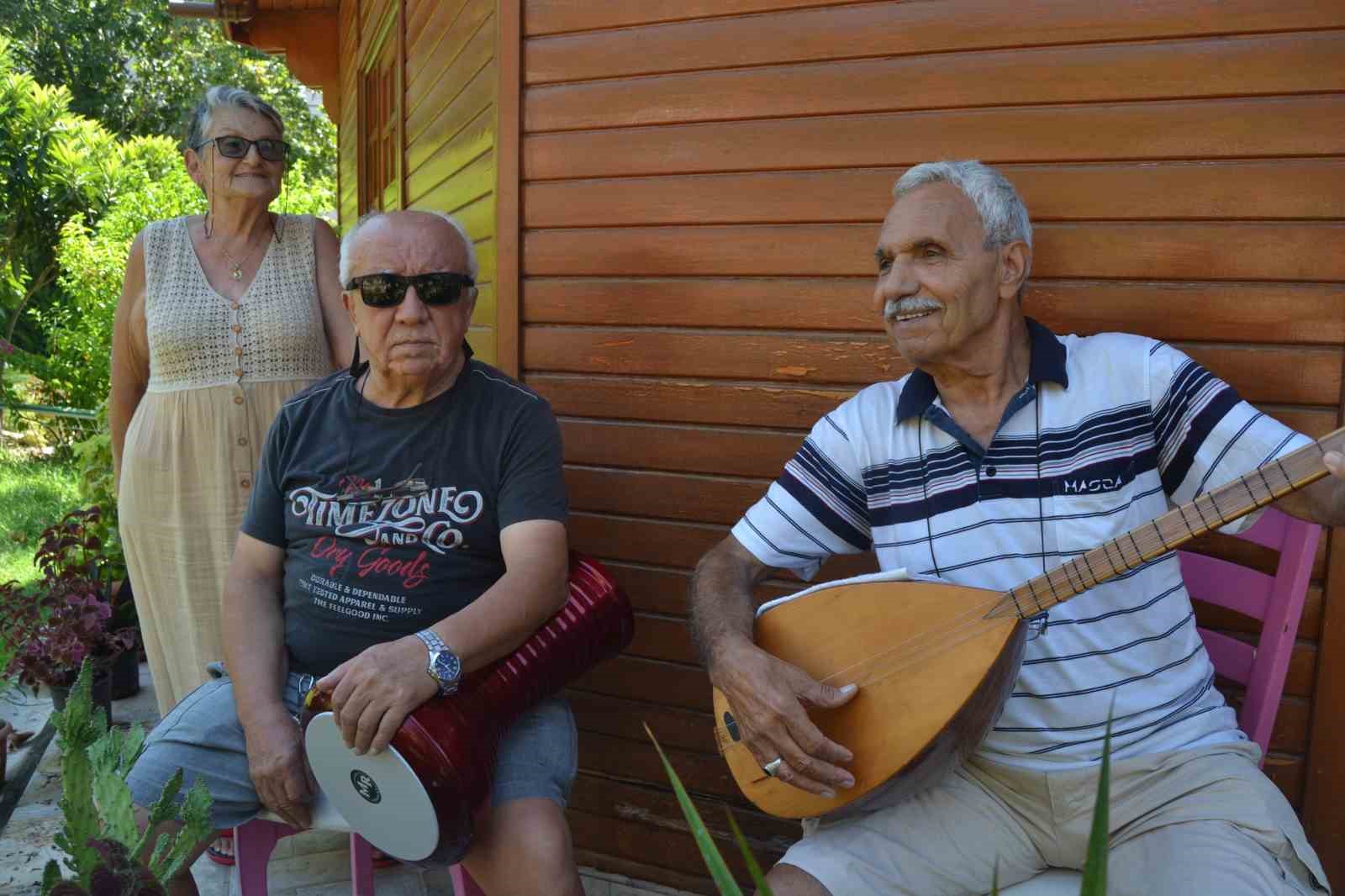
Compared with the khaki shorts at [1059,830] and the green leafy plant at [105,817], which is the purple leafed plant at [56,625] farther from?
the khaki shorts at [1059,830]

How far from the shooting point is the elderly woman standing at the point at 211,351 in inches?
101

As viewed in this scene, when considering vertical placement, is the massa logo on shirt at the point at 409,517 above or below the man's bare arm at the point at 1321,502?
below

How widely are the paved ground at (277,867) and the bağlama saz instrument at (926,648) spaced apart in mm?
1227

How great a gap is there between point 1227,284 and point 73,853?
197 centimetres

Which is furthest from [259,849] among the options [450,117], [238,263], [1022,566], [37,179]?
[37,179]

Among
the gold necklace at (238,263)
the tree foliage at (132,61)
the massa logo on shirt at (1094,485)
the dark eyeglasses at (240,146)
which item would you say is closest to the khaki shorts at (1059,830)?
the massa logo on shirt at (1094,485)

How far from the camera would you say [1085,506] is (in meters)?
1.70

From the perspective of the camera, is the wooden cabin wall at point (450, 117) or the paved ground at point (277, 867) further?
the wooden cabin wall at point (450, 117)

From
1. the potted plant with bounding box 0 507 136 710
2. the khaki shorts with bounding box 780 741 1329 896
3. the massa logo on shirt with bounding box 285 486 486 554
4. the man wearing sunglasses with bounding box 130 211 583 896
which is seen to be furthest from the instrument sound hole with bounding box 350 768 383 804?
the potted plant with bounding box 0 507 136 710

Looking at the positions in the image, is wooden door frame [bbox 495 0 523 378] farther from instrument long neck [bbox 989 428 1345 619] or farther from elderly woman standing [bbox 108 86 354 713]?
instrument long neck [bbox 989 428 1345 619]

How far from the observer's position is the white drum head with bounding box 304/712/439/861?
170cm

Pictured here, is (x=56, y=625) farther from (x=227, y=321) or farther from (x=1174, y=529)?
(x=1174, y=529)

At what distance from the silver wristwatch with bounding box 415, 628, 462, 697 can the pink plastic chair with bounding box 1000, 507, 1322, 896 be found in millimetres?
933

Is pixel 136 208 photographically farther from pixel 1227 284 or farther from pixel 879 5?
pixel 1227 284
